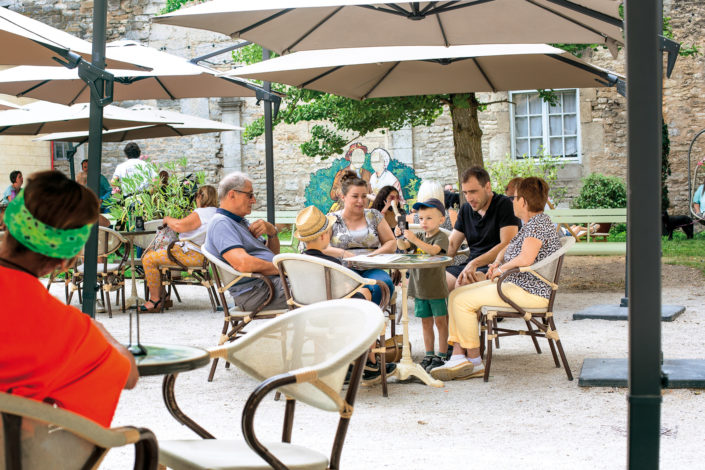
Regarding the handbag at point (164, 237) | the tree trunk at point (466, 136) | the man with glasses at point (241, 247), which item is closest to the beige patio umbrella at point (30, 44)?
the man with glasses at point (241, 247)

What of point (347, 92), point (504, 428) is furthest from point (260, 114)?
point (504, 428)

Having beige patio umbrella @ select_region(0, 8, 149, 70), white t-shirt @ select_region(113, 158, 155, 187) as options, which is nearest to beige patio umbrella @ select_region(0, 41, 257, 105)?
white t-shirt @ select_region(113, 158, 155, 187)

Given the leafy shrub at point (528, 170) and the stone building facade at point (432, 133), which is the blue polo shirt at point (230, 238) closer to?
the leafy shrub at point (528, 170)

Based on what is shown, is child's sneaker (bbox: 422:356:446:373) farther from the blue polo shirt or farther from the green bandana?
the green bandana

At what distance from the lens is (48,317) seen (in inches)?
79.1

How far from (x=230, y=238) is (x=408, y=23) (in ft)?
6.57

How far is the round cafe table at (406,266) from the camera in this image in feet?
16.7

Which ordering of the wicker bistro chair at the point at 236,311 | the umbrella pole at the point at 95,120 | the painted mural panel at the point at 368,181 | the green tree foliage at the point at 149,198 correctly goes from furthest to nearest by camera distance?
the painted mural panel at the point at 368,181 < the green tree foliage at the point at 149,198 < the wicker bistro chair at the point at 236,311 < the umbrella pole at the point at 95,120

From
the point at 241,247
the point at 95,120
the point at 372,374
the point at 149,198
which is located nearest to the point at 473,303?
the point at 372,374

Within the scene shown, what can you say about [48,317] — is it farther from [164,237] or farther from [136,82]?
[136,82]

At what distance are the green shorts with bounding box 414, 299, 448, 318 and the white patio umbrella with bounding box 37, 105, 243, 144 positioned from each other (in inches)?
230

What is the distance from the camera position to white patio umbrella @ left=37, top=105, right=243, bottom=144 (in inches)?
440

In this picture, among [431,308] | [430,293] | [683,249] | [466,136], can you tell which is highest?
[466,136]

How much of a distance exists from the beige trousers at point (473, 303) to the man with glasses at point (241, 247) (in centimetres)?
113
